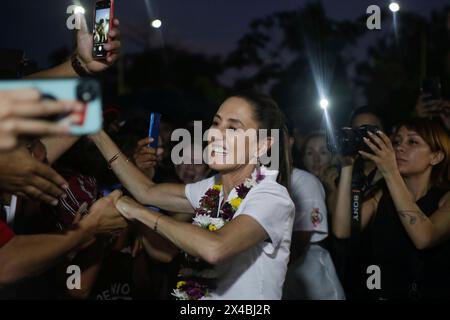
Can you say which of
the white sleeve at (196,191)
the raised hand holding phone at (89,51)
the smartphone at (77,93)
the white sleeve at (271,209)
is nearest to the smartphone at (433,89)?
the white sleeve at (196,191)

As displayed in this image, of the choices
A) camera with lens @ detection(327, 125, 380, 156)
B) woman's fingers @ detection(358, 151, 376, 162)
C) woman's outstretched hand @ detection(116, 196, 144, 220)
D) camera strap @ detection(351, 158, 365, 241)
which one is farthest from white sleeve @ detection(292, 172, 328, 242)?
woman's outstretched hand @ detection(116, 196, 144, 220)

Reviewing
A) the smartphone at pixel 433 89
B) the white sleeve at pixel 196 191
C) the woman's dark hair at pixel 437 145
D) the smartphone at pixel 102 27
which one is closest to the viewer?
the smartphone at pixel 102 27

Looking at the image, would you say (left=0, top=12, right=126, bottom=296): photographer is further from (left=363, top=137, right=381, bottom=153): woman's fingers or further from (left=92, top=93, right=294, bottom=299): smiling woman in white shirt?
(left=363, top=137, right=381, bottom=153): woman's fingers

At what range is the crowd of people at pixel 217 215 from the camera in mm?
2355

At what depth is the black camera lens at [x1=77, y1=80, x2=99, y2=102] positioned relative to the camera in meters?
1.66

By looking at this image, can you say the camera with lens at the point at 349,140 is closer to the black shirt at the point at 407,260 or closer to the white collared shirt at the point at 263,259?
the black shirt at the point at 407,260

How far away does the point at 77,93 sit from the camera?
1670 millimetres

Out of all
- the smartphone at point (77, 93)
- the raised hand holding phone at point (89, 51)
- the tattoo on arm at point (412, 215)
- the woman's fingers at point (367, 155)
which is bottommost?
the tattoo on arm at point (412, 215)

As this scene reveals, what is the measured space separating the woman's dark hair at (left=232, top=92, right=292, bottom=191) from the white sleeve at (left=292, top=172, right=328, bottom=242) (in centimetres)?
82

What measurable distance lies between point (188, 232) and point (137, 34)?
24139 mm

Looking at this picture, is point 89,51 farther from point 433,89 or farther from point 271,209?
point 433,89

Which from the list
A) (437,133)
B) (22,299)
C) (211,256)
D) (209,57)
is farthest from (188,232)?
(209,57)

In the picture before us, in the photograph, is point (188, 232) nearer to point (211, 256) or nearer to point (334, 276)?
point (211, 256)
